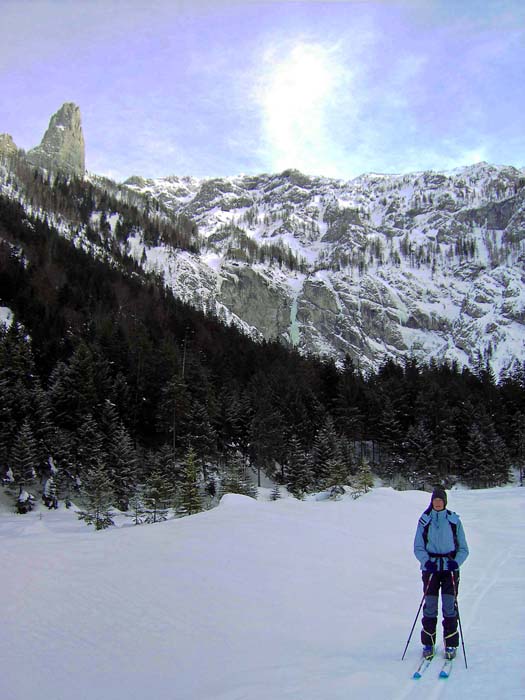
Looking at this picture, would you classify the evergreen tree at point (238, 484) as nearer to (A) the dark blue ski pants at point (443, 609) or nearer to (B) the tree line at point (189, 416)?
(B) the tree line at point (189, 416)

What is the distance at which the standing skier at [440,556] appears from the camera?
238 inches

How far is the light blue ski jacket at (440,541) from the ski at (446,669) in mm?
1052

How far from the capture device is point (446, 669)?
17.5 ft

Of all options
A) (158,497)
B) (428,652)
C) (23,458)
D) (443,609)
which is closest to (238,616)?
(428,652)

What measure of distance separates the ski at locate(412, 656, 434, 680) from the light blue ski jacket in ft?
3.53

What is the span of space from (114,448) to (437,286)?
176896 mm

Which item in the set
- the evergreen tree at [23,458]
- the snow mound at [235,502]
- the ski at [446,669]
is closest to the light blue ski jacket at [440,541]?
the ski at [446,669]

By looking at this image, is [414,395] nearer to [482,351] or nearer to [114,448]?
[114,448]

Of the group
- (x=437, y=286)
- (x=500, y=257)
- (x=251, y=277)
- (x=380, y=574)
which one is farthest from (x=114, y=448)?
(x=500, y=257)

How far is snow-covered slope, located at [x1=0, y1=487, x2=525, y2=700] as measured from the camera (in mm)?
5375

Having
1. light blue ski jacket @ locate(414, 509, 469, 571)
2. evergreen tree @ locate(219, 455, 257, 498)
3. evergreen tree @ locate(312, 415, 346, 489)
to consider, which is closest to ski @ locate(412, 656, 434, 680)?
light blue ski jacket @ locate(414, 509, 469, 571)

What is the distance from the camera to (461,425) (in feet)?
180

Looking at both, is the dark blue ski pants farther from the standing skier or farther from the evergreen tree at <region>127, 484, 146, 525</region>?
the evergreen tree at <region>127, 484, 146, 525</region>

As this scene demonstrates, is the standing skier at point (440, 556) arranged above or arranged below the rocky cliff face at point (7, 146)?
below
